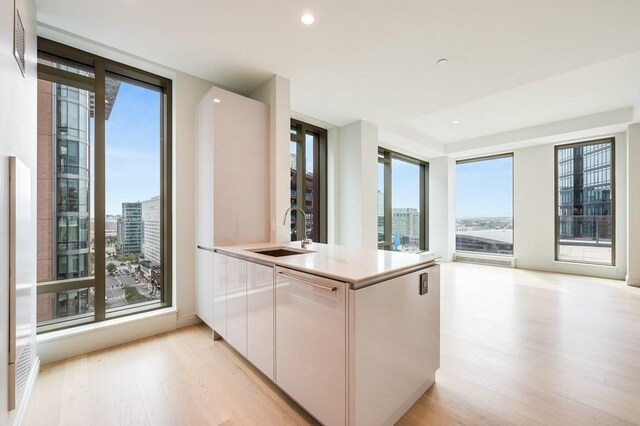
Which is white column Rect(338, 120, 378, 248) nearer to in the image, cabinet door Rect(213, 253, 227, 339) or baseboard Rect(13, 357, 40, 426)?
cabinet door Rect(213, 253, 227, 339)

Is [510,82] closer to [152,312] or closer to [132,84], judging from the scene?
[132,84]

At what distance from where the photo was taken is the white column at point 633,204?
4.57 metres

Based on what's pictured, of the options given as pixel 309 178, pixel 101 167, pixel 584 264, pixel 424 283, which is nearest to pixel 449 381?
pixel 424 283

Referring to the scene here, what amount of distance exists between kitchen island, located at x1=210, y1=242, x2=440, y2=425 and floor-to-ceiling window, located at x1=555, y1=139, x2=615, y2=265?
5903 millimetres

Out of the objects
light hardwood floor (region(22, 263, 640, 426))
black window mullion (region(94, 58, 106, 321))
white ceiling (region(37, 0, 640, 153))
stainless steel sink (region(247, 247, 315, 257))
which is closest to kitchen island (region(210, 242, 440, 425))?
light hardwood floor (region(22, 263, 640, 426))

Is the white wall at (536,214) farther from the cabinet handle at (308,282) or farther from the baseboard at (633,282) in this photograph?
the cabinet handle at (308,282)

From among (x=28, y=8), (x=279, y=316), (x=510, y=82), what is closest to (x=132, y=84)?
(x=28, y=8)

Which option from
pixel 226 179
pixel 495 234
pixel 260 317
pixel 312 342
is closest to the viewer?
pixel 312 342

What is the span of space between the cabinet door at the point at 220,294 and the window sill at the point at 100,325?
0.65 m

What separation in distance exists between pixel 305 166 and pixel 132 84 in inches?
95.3

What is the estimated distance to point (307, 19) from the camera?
2.13m

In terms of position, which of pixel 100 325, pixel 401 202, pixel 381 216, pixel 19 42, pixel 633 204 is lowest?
pixel 100 325

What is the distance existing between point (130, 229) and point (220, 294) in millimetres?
1273

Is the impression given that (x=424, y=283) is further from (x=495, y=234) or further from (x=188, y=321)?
(x=495, y=234)
